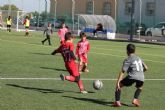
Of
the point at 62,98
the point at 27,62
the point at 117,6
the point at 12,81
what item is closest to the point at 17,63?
the point at 27,62

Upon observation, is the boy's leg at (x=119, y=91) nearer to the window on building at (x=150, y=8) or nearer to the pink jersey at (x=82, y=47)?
the pink jersey at (x=82, y=47)

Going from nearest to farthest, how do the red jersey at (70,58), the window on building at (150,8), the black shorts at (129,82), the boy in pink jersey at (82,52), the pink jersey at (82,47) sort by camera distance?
1. the black shorts at (129,82)
2. the red jersey at (70,58)
3. the boy in pink jersey at (82,52)
4. the pink jersey at (82,47)
5. the window on building at (150,8)

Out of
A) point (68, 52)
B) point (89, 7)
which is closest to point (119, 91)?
point (68, 52)

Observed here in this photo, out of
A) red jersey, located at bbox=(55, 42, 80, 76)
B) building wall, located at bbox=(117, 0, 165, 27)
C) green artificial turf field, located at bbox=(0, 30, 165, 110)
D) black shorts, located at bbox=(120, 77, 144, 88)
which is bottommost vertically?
green artificial turf field, located at bbox=(0, 30, 165, 110)

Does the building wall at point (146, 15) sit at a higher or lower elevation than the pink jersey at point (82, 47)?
higher

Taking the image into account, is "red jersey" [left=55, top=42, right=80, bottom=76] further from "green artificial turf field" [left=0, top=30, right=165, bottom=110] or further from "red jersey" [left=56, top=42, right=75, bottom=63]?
"green artificial turf field" [left=0, top=30, right=165, bottom=110]

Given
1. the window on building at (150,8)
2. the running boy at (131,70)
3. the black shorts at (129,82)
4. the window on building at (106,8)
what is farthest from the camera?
the window on building at (106,8)

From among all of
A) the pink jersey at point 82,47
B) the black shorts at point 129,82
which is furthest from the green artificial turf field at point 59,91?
the pink jersey at point 82,47

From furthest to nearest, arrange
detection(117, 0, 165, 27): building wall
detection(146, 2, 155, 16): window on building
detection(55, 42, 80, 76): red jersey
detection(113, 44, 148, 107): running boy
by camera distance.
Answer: detection(146, 2, 155, 16): window on building, detection(117, 0, 165, 27): building wall, detection(55, 42, 80, 76): red jersey, detection(113, 44, 148, 107): running boy

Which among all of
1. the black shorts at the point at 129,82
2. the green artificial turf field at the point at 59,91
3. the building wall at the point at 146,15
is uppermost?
the building wall at the point at 146,15

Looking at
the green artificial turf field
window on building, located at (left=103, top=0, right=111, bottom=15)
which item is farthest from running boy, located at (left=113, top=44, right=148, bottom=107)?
window on building, located at (left=103, top=0, right=111, bottom=15)

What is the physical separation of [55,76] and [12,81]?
2136 mm

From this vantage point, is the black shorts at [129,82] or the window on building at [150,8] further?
the window on building at [150,8]

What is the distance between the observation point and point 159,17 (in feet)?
229
